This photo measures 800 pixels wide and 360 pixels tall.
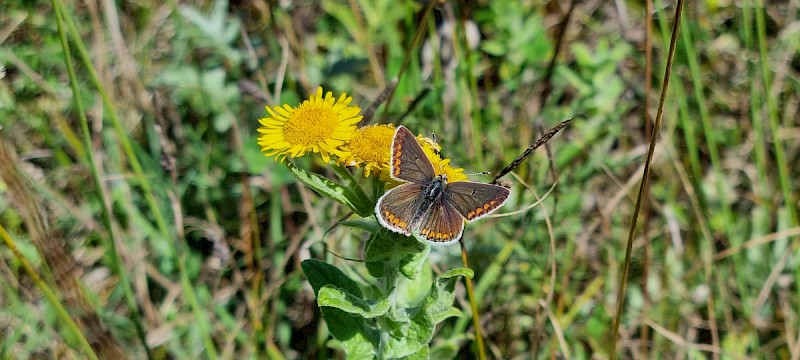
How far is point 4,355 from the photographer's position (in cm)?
252

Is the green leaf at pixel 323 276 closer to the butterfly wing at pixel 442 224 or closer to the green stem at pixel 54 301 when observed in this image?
the butterfly wing at pixel 442 224

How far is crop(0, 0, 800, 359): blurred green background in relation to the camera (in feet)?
9.25

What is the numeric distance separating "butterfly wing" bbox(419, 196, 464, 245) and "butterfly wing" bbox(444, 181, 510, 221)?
0.02 metres

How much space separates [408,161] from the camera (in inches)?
66.8

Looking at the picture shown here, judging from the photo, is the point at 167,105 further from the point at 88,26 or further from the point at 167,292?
the point at 167,292

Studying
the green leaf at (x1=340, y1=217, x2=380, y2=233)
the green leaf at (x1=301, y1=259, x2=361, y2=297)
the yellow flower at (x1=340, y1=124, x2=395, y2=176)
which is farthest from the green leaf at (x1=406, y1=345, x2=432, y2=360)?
the yellow flower at (x1=340, y1=124, x2=395, y2=176)

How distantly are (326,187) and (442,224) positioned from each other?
0.27m

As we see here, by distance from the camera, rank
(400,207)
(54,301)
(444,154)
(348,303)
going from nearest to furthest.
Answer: (400,207) < (348,303) < (54,301) < (444,154)

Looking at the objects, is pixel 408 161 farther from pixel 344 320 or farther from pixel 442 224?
pixel 344 320

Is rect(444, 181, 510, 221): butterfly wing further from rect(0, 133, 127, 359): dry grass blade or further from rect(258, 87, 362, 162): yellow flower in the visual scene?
rect(0, 133, 127, 359): dry grass blade

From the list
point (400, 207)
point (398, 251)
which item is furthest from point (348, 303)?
point (400, 207)

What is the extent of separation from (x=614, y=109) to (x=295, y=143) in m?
2.01

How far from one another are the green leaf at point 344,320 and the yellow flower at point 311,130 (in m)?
0.31

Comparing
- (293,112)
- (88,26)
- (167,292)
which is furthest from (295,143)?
(88,26)
